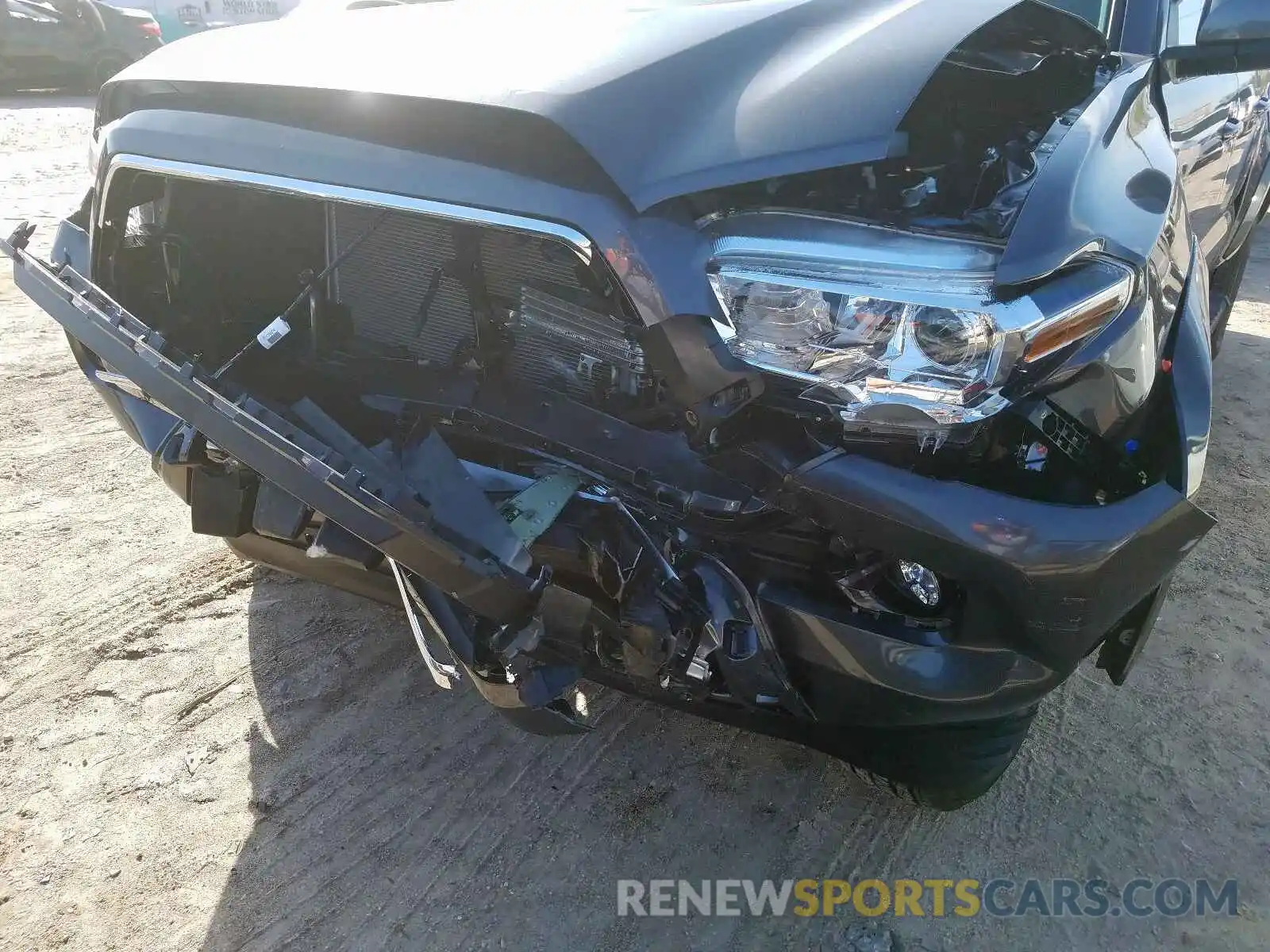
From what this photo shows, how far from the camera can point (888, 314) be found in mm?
1566

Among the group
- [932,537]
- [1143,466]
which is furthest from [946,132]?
[932,537]

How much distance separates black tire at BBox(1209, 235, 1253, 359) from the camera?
3957 millimetres

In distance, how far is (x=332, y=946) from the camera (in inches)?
77.6

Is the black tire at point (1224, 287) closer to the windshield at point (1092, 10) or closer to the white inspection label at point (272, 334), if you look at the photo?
the windshield at point (1092, 10)

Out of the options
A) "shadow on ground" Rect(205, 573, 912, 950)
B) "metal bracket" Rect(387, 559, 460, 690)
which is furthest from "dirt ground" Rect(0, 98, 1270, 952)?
"metal bracket" Rect(387, 559, 460, 690)

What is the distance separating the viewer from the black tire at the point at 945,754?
1901 mm

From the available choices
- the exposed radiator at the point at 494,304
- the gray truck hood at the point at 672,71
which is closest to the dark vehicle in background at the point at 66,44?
the exposed radiator at the point at 494,304

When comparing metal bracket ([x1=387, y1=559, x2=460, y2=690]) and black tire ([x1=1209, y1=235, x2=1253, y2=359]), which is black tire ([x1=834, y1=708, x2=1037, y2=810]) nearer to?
metal bracket ([x1=387, y1=559, x2=460, y2=690])

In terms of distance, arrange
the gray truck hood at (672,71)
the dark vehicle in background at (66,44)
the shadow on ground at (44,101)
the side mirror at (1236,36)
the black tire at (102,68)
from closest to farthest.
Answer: the gray truck hood at (672,71)
the side mirror at (1236,36)
the shadow on ground at (44,101)
the dark vehicle in background at (66,44)
the black tire at (102,68)

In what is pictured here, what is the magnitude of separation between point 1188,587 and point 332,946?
2.75m

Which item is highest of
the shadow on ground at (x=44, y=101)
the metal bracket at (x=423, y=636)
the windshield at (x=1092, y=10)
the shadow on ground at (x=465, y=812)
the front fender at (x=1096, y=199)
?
the windshield at (x=1092, y=10)

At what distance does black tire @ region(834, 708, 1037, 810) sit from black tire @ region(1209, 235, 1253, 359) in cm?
270

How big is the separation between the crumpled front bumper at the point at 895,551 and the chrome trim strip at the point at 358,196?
34 cm

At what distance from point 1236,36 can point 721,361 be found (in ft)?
5.94
